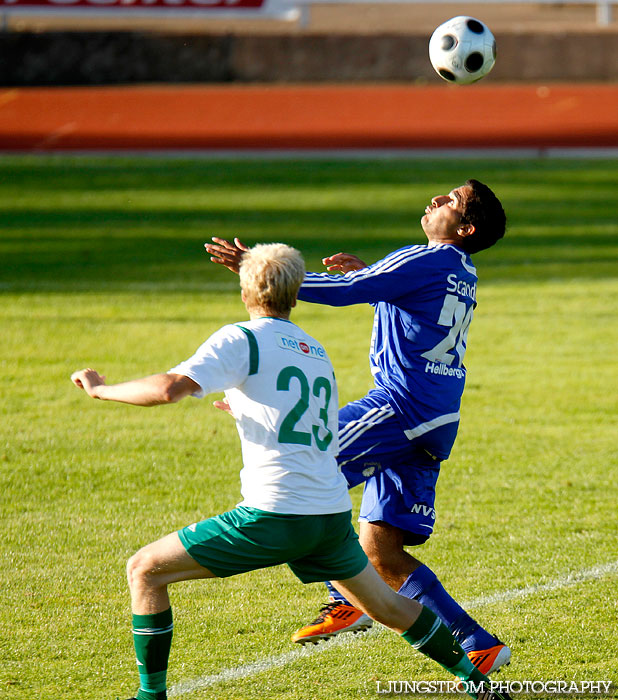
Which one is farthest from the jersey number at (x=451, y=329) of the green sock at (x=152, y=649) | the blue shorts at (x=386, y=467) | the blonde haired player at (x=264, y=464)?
the green sock at (x=152, y=649)

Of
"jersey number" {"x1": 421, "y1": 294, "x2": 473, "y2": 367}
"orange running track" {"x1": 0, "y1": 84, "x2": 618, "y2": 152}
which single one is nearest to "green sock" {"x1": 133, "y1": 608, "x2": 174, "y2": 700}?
"jersey number" {"x1": 421, "y1": 294, "x2": 473, "y2": 367}

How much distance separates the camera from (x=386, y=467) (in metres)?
4.83

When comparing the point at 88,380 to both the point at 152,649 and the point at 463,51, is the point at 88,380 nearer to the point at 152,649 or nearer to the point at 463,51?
the point at 152,649

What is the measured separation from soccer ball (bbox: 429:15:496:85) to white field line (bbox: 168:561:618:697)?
11.8ft

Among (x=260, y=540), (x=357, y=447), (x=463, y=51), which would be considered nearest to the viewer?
(x=260, y=540)

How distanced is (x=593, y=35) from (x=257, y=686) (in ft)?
83.0

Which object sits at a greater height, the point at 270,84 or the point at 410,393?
the point at 270,84

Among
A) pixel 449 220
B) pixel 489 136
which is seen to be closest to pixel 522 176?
pixel 489 136

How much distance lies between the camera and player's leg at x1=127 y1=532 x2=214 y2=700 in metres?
3.88

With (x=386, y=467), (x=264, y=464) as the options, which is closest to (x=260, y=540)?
(x=264, y=464)

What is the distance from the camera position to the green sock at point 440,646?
415 centimetres

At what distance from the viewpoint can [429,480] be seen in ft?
15.9

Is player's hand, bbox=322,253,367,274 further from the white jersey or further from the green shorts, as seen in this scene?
the green shorts

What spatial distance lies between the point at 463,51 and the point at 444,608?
14.8 ft
